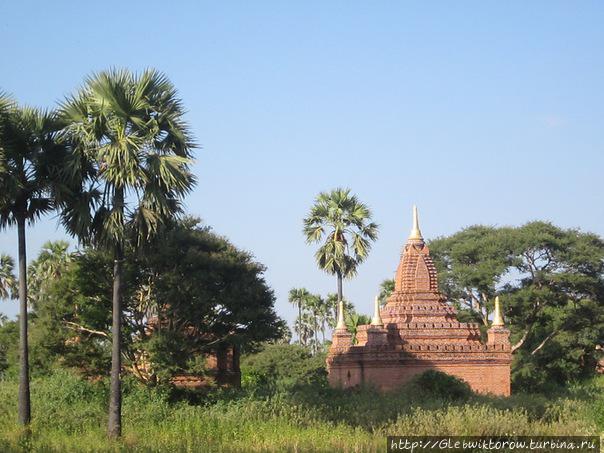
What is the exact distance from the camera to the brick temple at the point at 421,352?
3381 cm

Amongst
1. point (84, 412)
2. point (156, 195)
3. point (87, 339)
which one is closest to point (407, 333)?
point (87, 339)

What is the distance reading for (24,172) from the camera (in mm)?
21594

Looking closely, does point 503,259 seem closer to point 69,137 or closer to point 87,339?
point 87,339

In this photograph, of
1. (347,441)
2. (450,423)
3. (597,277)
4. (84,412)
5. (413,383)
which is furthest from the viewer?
(597,277)

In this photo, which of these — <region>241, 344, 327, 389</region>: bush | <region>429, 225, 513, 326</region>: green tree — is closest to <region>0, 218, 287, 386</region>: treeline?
<region>241, 344, 327, 389</region>: bush

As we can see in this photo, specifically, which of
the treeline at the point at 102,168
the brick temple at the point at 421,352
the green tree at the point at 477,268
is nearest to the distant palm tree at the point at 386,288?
the green tree at the point at 477,268

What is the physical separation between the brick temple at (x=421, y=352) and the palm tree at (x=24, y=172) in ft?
47.4

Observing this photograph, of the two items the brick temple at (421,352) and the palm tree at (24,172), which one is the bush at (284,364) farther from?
the palm tree at (24,172)

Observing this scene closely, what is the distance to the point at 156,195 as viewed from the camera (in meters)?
21.5

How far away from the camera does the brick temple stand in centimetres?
3381

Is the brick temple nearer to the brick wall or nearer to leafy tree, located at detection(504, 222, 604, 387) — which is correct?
the brick wall

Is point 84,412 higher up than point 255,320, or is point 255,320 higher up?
point 255,320

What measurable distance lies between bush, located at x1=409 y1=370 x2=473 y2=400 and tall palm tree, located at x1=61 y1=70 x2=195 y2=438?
12.6 meters

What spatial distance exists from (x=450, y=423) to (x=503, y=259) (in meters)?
30.6
